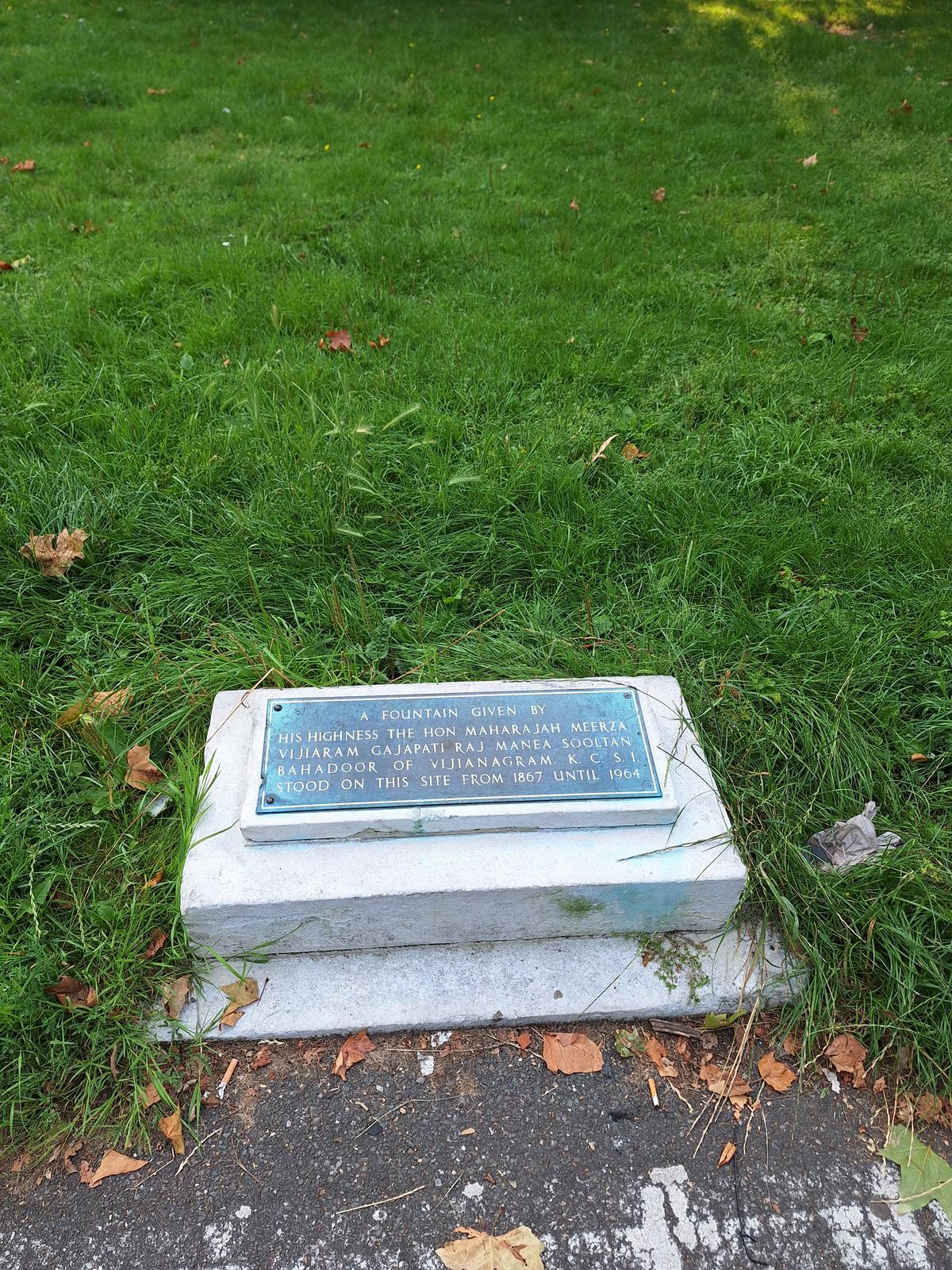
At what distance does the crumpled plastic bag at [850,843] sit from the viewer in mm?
2090

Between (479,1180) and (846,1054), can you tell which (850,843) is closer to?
(846,1054)

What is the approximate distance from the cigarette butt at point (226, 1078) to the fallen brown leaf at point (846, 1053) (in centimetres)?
147

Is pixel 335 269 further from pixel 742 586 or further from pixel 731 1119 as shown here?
pixel 731 1119

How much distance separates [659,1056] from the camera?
6.44 ft

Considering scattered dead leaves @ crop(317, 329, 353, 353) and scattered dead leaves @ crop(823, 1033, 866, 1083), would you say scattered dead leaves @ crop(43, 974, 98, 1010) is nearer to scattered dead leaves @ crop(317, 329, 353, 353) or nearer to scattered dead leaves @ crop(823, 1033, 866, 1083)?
scattered dead leaves @ crop(823, 1033, 866, 1083)

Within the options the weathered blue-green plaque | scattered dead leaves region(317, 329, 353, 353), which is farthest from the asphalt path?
scattered dead leaves region(317, 329, 353, 353)

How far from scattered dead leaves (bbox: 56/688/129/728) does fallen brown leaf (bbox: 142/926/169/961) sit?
669mm

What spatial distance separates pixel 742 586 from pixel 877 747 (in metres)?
0.73

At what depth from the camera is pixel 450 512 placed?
9.66 ft

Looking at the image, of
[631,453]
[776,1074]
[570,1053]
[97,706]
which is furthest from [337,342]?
[776,1074]

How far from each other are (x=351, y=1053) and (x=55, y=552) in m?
1.94

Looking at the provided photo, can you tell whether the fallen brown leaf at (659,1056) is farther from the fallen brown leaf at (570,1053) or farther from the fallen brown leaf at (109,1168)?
the fallen brown leaf at (109,1168)

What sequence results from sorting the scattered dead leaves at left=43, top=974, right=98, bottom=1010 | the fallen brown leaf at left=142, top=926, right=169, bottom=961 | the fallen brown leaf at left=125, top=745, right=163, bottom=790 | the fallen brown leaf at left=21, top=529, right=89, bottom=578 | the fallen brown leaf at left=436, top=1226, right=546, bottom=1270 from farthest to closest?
1. the fallen brown leaf at left=21, top=529, right=89, bottom=578
2. the fallen brown leaf at left=125, top=745, right=163, bottom=790
3. the fallen brown leaf at left=142, top=926, right=169, bottom=961
4. the scattered dead leaves at left=43, top=974, right=98, bottom=1010
5. the fallen brown leaf at left=436, top=1226, right=546, bottom=1270

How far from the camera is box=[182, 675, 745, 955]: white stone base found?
191 cm
